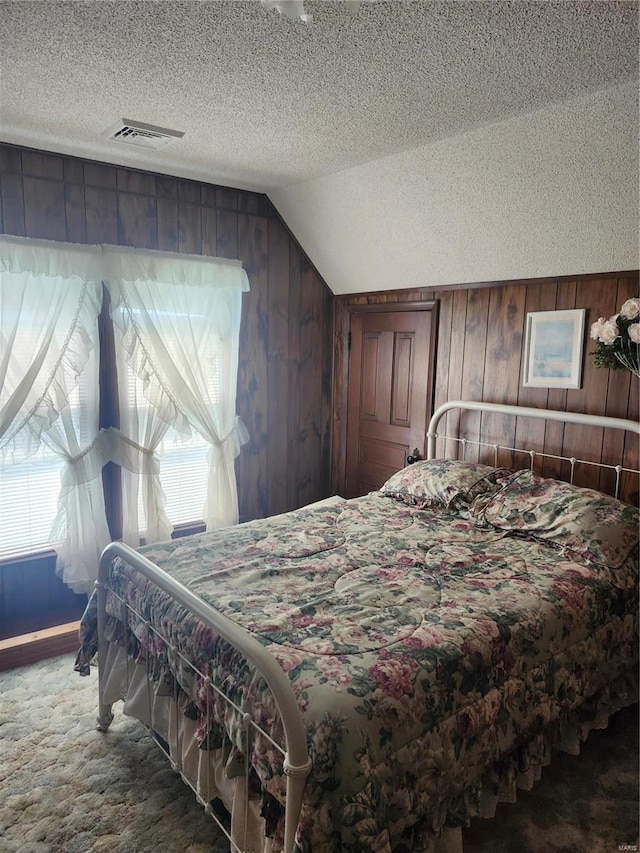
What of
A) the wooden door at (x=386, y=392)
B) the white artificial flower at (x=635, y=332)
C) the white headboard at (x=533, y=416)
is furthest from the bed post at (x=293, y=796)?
the wooden door at (x=386, y=392)

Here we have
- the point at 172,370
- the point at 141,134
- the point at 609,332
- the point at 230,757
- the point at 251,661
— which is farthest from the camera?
the point at 172,370

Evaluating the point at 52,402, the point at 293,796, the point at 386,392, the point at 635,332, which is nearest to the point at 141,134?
the point at 52,402

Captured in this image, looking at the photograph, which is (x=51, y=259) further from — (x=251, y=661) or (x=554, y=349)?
(x=554, y=349)

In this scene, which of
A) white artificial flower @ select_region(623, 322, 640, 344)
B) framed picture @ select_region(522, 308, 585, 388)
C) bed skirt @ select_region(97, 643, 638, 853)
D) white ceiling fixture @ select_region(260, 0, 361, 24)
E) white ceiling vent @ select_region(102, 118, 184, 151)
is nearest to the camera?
white ceiling fixture @ select_region(260, 0, 361, 24)

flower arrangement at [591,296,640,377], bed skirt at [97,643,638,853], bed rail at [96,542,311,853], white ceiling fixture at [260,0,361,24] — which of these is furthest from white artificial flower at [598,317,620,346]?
bed rail at [96,542,311,853]

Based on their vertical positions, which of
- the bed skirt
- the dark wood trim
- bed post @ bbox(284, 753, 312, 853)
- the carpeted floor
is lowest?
the carpeted floor

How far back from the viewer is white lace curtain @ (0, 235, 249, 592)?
118 inches

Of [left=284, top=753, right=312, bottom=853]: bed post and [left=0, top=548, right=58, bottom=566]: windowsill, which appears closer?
[left=284, top=753, right=312, bottom=853]: bed post

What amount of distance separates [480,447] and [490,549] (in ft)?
3.16

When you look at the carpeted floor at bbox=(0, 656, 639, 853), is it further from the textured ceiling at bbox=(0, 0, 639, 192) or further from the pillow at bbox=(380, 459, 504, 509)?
the textured ceiling at bbox=(0, 0, 639, 192)

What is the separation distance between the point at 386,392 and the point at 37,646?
2472mm

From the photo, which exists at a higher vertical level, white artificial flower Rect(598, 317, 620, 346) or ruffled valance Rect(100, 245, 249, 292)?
ruffled valance Rect(100, 245, 249, 292)

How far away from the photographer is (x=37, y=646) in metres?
2.90

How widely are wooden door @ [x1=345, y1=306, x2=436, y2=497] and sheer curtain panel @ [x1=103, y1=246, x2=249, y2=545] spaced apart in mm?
868
